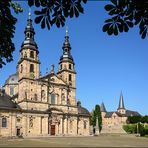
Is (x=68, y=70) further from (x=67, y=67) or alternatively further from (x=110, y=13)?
(x=110, y=13)

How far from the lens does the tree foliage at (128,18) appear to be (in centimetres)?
601

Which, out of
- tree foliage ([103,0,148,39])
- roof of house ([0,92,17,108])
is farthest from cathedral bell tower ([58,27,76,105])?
tree foliage ([103,0,148,39])

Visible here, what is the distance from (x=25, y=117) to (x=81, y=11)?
51516mm

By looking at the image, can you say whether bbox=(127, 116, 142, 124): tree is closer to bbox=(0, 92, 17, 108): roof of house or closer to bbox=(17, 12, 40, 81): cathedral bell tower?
bbox=(17, 12, 40, 81): cathedral bell tower

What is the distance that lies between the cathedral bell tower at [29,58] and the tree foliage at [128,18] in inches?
2085

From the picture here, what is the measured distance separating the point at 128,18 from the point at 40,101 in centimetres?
5420

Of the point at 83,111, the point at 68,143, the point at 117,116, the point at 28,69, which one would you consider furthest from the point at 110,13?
the point at 117,116

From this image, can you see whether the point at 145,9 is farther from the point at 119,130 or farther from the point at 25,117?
the point at 119,130

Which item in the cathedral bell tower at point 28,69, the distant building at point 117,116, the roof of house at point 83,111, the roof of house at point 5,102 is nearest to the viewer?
the roof of house at point 5,102

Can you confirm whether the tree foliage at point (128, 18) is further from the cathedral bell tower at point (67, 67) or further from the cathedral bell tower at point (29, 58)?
the cathedral bell tower at point (67, 67)

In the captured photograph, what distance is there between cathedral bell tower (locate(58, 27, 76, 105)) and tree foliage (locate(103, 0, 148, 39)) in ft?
196

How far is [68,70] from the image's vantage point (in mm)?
66500

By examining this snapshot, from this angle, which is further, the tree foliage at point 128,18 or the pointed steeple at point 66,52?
the pointed steeple at point 66,52

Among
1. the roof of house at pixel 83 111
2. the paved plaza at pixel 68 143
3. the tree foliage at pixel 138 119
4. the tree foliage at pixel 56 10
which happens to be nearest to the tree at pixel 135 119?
the tree foliage at pixel 138 119
